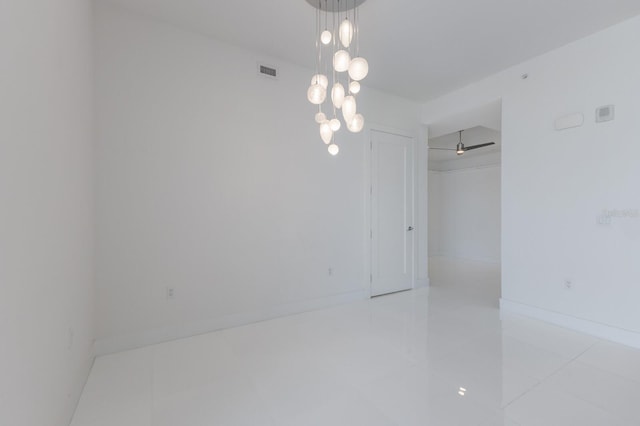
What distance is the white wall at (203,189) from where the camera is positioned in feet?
8.33

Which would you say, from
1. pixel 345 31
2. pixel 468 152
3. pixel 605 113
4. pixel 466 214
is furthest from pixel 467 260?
pixel 345 31

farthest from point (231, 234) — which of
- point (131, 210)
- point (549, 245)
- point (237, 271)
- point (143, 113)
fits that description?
point (549, 245)

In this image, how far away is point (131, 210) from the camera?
259 cm

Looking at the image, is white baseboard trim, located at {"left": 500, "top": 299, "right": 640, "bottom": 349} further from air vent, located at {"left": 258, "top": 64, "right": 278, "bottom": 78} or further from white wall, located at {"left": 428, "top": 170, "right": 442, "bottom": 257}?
white wall, located at {"left": 428, "top": 170, "right": 442, "bottom": 257}

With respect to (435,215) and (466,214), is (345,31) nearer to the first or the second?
(466,214)

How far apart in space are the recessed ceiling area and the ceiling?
2.63m

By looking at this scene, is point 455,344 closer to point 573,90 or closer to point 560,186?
point 560,186

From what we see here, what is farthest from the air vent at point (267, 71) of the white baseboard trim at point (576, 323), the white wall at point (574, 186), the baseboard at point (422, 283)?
the white baseboard trim at point (576, 323)

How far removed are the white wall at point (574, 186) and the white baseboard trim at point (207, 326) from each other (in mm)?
2388

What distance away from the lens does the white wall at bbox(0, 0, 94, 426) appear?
998mm

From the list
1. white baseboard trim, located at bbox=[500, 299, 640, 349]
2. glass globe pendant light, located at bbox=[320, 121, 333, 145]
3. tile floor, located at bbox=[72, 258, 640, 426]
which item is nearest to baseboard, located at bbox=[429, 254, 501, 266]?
white baseboard trim, located at bbox=[500, 299, 640, 349]

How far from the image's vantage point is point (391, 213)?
4.42 metres

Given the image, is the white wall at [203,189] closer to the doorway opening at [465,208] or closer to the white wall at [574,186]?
the white wall at [574,186]

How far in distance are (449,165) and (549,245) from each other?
5.34 meters
